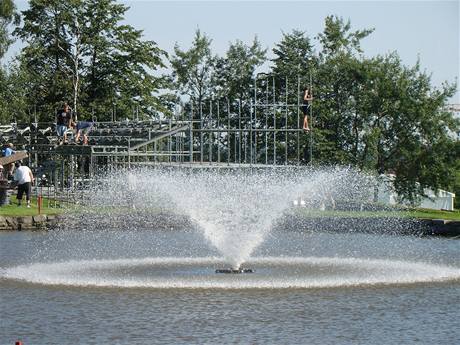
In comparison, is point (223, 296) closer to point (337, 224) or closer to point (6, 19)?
point (337, 224)

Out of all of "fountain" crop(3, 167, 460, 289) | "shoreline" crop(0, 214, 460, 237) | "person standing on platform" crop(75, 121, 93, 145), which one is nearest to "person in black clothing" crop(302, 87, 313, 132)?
"fountain" crop(3, 167, 460, 289)

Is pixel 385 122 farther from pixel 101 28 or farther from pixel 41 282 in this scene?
pixel 41 282

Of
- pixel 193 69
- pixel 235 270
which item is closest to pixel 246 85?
pixel 193 69

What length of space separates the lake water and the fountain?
63 millimetres

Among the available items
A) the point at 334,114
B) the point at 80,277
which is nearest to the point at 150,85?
the point at 334,114

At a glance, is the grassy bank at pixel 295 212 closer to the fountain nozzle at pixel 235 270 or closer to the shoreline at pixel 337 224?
the shoreline at pixel 337 224

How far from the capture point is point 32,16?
69.0 metres

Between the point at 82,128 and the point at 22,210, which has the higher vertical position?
the point at 82,128

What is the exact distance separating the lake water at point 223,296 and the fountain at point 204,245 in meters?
0.06

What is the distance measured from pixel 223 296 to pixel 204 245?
12955 millimetres

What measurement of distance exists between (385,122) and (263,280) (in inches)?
1475

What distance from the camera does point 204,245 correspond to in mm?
35094

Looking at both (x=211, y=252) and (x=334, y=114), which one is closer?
(x=211, y=252)

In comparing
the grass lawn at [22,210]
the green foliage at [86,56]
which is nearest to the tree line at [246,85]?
the green foliage at [86,56]
